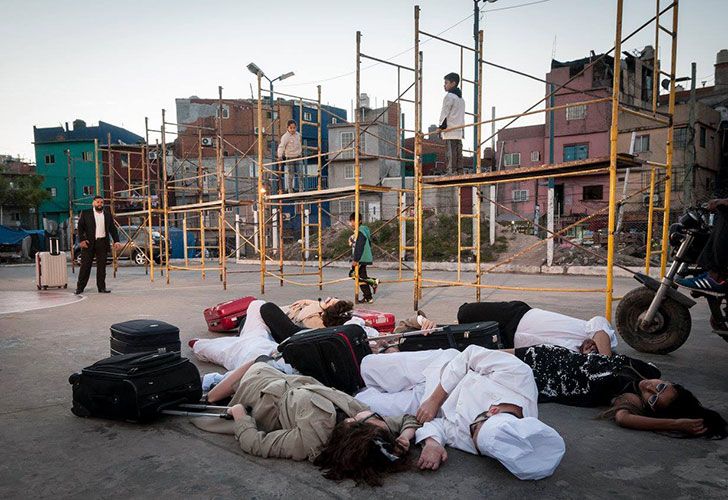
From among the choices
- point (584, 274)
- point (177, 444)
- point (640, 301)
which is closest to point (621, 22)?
point (640, 301)

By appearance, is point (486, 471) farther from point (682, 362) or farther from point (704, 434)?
point (682, 362)

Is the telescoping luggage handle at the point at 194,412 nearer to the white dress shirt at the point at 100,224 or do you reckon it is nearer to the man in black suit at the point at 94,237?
the man in black suit at the point at 94,237

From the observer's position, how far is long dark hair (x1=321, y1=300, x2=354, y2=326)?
17.4 feet

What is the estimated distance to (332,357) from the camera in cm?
379

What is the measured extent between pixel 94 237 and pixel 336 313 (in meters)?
7.76

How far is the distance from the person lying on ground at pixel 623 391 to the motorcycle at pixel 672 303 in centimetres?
148

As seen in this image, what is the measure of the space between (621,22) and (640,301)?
9.67ft

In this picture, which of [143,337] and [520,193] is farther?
[520,193]

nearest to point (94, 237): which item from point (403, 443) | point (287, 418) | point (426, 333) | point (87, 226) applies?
point (87, 226)

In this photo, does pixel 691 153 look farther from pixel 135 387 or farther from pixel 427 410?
pixel 135 387

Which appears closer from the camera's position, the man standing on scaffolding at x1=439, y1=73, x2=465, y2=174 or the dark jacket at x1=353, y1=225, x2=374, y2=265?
the man standing on scaffolding at x1=439, y1=73, x2=465, y2=174

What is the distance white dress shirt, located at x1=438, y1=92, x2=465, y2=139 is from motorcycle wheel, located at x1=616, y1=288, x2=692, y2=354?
13.9 ft

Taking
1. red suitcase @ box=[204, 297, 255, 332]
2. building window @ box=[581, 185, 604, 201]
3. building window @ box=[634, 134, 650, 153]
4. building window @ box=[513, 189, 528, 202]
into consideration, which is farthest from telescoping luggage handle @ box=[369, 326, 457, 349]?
building window @ box=[513, 189, 528, 202]

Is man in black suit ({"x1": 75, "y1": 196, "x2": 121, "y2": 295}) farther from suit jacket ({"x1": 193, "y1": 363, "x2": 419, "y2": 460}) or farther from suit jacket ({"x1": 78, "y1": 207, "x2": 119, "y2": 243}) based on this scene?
suit jacket ({"x1": 193, "y1": 363, "x2": 419, "y2": 460})
